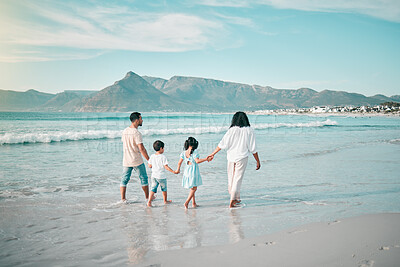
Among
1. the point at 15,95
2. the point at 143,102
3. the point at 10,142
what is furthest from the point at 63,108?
the point at 10,142

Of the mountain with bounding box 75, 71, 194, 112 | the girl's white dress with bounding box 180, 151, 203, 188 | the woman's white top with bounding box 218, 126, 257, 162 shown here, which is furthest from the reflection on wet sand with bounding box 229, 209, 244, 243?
the mountain with bounding box 75, 71, 194, 112

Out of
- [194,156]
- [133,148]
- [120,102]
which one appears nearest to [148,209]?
[133,148]

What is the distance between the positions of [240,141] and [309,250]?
8.77 ft

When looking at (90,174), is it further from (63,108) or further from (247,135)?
(63,108)

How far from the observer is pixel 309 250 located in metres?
3.37

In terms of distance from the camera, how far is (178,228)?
15.0 ft

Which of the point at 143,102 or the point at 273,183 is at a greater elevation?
the point at 143,102

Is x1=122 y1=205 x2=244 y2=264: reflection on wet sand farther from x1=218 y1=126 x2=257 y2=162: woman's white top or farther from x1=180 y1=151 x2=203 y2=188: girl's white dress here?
x1=218 y1=126 x2=257 y2=162: woman's white top

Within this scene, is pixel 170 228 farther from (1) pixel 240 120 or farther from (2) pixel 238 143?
(1) pixel 240 120

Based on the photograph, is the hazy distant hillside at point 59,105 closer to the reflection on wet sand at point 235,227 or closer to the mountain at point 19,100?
the mountain at point 19,100

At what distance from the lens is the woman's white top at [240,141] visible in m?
5.64

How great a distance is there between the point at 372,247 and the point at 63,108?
185 metres

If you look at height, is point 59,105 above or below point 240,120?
above

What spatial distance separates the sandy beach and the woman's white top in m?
1.93
